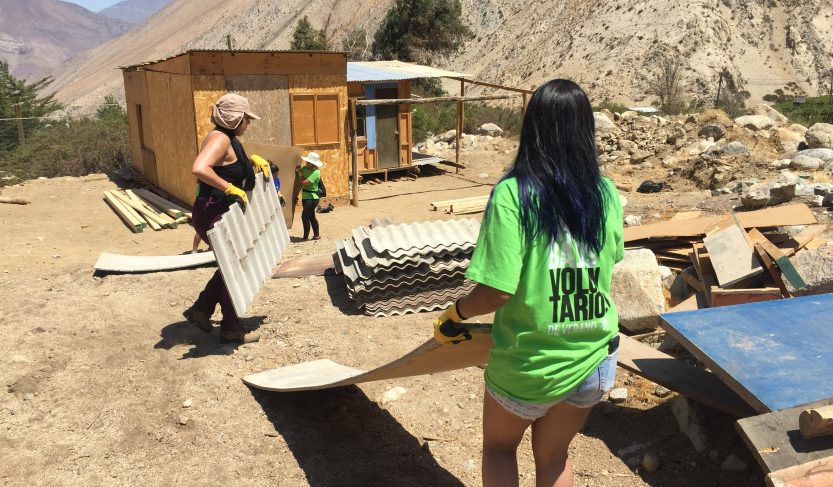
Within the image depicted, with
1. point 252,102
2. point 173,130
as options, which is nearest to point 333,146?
point 252,102

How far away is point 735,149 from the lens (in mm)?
13375

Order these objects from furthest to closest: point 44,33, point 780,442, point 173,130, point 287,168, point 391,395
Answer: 1. point 44,33
2. point 173,130
3. point 287,168
4. point 391,395
5. point 780,442

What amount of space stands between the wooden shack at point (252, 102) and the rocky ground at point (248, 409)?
15.5ft

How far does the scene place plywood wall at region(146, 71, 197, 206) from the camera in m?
11.0

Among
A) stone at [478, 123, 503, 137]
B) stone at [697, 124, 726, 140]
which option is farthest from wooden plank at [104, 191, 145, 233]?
stone at [697, 124, 726, 140]

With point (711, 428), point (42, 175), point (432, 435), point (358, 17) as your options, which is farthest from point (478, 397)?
point (358, 17)

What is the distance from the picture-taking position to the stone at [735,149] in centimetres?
1334

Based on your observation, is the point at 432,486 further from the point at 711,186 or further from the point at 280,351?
the point at 711,186

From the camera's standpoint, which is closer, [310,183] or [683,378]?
[683,378]

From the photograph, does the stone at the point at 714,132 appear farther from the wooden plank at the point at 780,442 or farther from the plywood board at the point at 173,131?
the wooden plank at the point at 780,442

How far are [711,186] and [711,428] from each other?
383 inches

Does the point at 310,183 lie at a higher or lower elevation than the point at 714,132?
lower

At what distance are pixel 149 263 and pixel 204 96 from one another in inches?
182

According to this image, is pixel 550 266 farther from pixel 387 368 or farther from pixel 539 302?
pixel 387 368
